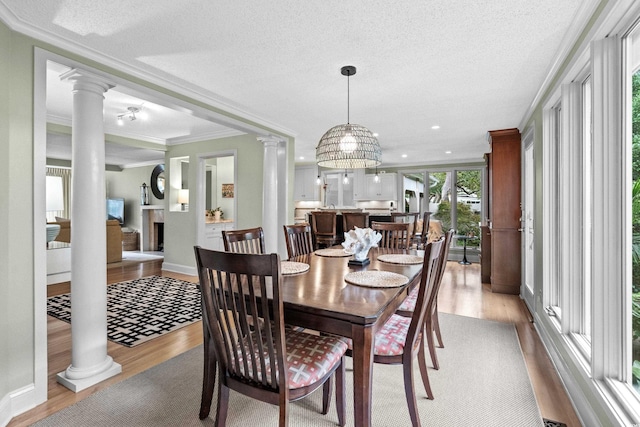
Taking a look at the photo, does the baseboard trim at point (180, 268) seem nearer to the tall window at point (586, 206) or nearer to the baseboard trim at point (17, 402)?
the baseboard trim at point (17, 402)

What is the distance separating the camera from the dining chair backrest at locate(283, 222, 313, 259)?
2.99 meters

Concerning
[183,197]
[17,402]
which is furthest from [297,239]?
[183,197]

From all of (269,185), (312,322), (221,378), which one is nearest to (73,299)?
(221,378)

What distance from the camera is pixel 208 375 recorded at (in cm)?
167

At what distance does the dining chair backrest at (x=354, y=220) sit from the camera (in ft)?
16.1

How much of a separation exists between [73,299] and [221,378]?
4.72 feet

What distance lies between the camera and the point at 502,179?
423 centimetres

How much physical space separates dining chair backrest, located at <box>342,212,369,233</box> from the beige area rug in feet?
8.70

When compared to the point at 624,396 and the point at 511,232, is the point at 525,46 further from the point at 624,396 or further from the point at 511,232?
the point at 511,232

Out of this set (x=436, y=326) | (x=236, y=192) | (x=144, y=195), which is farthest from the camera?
(x=144, y=195)

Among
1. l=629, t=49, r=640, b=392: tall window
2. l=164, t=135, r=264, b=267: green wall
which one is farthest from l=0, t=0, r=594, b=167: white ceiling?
l=164, t=135, r=264, b=267: green wall

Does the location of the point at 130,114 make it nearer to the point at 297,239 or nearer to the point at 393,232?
the point at 297,239

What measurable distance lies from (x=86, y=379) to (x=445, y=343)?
267cm

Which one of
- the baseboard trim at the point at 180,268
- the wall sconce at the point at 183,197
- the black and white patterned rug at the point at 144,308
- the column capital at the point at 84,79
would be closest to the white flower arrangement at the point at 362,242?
the black and white patterned rug at the point at 144,308
